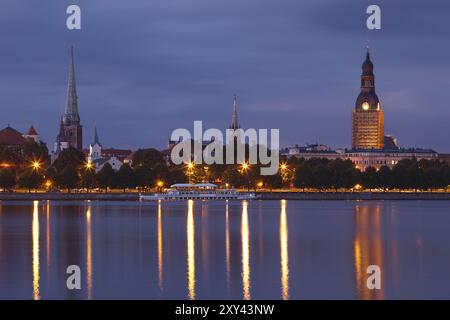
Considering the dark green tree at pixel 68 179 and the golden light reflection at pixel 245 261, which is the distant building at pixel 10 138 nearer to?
the dark green tree at pixel 68 179

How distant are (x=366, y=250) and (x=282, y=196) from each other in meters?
75.3

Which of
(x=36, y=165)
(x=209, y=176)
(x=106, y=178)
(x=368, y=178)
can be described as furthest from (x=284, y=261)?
(x=209, y=176)

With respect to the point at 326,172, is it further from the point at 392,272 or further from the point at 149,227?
the point at 392,272

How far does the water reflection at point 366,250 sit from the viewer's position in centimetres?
3093

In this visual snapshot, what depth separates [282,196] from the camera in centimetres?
11931

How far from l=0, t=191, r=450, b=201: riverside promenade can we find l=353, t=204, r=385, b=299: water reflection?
4750cm

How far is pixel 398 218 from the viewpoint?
71562mm

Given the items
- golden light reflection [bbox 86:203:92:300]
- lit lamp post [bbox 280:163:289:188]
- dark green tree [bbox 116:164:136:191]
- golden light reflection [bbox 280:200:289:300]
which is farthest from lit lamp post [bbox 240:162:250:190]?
golden light reflection [bbox 86:203:92:300]

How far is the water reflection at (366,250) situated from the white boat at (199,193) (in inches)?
1911

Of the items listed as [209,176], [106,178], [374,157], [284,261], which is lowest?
[284,261]

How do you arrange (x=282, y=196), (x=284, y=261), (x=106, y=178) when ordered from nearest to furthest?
(x=284, y=261), (x=106, y=178), (x=282, y=196)

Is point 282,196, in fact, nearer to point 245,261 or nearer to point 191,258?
point 191,258
